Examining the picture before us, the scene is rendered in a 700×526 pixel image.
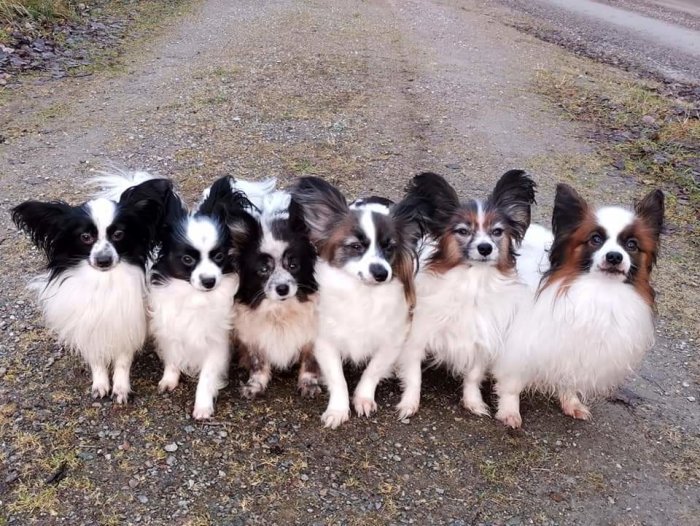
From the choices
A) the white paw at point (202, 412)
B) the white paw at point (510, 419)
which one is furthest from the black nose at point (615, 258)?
the white paw at point (202, 412)

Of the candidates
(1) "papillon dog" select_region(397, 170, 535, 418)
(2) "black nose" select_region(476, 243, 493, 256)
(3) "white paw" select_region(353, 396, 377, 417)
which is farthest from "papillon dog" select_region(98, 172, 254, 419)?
(2) "black nose" select_region(476, 243, 493, 256)

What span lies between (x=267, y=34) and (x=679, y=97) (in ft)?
21.6

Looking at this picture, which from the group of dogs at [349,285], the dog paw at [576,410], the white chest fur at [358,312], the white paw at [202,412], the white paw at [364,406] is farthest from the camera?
the dog paw at [576,410]

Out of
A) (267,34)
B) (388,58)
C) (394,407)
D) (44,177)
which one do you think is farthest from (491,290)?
(267,34)

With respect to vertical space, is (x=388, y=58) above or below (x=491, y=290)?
below

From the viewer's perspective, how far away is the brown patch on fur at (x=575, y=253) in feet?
9.92

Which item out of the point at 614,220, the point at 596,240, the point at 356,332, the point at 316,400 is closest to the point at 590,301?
the point at 596,240

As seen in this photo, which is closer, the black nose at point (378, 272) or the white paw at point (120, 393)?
the black nose at point (378, 272)

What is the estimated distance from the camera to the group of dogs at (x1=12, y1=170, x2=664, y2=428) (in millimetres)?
3035

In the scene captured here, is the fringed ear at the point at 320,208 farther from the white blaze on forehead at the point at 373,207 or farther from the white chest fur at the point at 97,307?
the white chest fur at the point at 97,307

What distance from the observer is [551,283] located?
3.16 m

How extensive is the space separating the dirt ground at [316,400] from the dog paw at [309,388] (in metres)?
0.05

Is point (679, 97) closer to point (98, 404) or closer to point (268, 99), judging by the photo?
point (268, 99)

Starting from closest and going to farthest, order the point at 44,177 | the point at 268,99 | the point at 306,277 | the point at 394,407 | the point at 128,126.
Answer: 1. the point at 306,277
2. the point at 394,407
3. the point at 44,177
4. the point at 128,126
5. the point at 268,99
